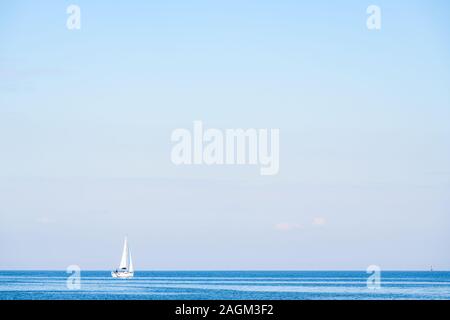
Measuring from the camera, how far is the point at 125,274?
11269cm
